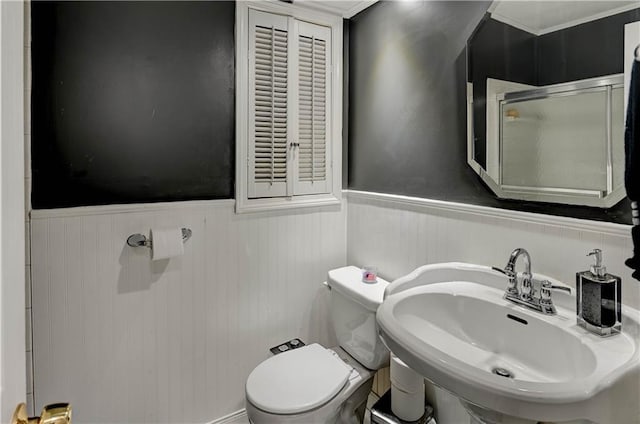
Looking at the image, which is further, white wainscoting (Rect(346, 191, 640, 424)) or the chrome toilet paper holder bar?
the chrome toilet paper holder bar

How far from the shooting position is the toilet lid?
1.31 m

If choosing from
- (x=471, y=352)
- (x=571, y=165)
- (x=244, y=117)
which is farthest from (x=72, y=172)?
(x=571, y=165)

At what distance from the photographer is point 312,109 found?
1911 mm

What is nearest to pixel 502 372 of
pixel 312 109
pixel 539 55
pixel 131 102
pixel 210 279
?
pixel 539 55

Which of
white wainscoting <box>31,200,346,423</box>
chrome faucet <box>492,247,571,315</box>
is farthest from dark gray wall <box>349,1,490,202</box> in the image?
white wainscoting <box>31,200,346,423</box>

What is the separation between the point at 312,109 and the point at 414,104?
55 cm

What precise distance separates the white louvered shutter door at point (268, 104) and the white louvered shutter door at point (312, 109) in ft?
0.23

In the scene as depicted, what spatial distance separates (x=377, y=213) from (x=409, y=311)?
72 centimetres

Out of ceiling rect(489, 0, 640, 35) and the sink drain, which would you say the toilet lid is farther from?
ceiling rect(489, 0, 640, 35)

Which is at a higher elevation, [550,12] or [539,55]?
[550,12]

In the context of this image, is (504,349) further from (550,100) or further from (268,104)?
(268,104)

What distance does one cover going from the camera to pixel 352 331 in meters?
1.65

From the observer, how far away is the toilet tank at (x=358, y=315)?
5.08 feet

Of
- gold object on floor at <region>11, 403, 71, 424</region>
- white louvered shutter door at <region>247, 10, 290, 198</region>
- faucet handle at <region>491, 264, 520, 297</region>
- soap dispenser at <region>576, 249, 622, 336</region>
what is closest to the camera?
gold object on floor at <region>11, 403, 71, 424</region>
